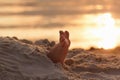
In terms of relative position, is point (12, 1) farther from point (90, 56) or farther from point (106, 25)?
point (90, 56)

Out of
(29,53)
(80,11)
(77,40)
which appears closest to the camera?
(29,53)

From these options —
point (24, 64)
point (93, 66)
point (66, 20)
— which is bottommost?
point (24, 64)

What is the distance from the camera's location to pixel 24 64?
6992 millimetres

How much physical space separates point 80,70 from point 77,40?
301 centimetres

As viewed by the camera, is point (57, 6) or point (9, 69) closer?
point (9, 69)

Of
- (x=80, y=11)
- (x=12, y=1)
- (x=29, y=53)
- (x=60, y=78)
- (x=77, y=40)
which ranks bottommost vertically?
(x=60, y=78)

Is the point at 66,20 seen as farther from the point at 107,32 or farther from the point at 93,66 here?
the point at 93,66

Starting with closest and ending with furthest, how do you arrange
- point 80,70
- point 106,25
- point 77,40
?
1. point 80,70
2. point 77,40
3. point 106,25

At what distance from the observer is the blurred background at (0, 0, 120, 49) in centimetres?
1072

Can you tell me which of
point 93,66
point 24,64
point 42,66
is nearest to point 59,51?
point 42,66

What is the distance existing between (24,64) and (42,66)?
0.28 m

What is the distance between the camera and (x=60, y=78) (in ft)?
22.5

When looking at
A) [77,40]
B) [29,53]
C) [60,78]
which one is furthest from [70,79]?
[77,40]

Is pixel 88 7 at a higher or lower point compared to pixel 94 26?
higher
